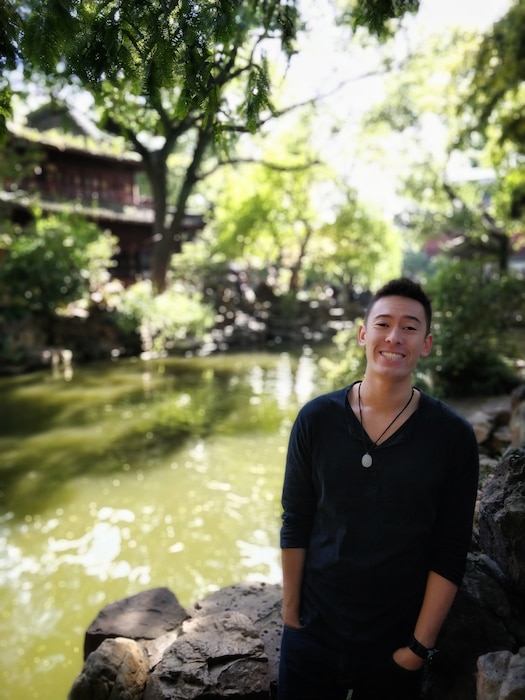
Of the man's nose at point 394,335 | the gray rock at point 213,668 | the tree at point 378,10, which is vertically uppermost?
the tree at point 378,10

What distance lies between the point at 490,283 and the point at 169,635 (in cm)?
569

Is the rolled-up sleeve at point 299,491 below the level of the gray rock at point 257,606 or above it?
above

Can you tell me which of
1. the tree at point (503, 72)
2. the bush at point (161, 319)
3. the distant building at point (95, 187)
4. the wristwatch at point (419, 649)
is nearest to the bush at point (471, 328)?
the tree at point (503, 72)

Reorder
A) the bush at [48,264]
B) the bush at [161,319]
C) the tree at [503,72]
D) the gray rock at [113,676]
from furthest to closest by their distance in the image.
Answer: the bush at [161,319] < the bush at [48,264] < the tree at [503,72] < the gray rock at [113,676]

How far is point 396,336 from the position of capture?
162cm

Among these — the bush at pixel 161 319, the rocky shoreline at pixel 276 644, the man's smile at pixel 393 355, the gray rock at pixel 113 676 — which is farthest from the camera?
the bush at pixel 161 319

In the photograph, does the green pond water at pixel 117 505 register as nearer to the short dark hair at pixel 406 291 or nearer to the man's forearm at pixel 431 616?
the man's forearm at pixel 431 616

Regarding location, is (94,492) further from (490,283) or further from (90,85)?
(490,283)

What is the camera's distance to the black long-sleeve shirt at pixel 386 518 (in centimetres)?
153

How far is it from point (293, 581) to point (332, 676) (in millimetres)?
270

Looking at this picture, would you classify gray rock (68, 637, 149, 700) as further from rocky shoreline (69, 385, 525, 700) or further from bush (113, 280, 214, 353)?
bush (113, 280, 214, 353)

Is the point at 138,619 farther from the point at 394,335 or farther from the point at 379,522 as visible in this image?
the point at 394,335

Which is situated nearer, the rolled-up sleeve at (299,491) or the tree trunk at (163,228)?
the rolled-up sleeve at (299,491)

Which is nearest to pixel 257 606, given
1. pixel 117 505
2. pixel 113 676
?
pixel 113 676
